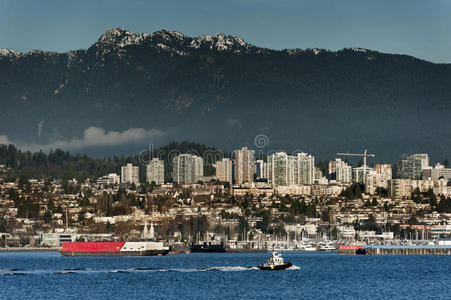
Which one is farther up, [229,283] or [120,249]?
[120,249]

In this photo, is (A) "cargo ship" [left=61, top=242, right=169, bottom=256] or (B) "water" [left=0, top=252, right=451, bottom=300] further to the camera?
(A) "cargo ship" [left=61, top=242, right=169, bottom=256]

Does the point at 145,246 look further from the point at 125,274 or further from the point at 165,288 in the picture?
the point at 165,288

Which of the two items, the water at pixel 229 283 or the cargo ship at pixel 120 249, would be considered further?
the cargo ship at pixel 120 249

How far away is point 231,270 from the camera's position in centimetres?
12738

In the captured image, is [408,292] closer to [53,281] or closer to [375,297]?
[375,297]

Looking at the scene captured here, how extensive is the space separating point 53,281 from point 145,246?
6977 centimetres

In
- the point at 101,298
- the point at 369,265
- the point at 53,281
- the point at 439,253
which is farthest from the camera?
the point at 439,253

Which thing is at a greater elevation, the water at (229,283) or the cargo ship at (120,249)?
the cargo ship at (120,249)

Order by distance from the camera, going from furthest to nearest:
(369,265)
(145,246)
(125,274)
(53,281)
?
(145,246) < (369,265) < (125,274) < (53,281)

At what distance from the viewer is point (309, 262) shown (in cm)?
15500

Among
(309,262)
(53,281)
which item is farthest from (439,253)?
(53,281)

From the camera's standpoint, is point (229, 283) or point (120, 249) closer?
point (229, 283)

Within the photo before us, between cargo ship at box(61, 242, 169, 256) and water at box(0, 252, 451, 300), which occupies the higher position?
cargo ship at box(61, 242, 169, 256)

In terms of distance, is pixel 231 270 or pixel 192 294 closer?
pixel 192 294
